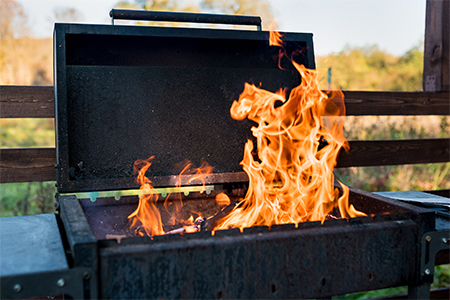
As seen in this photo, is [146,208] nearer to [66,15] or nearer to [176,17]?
[176,17]

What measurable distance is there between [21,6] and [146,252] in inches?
219

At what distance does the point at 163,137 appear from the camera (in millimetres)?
1899

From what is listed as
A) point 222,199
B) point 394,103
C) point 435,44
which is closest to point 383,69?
point 435,44

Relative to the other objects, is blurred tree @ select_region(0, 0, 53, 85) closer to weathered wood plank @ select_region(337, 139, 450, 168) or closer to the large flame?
the large flame

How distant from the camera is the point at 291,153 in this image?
6.72ft

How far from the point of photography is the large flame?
1.72 metres

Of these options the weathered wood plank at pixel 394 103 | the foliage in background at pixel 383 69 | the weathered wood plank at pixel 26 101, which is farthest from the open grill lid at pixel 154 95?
the foliage in background at pixel 383 69

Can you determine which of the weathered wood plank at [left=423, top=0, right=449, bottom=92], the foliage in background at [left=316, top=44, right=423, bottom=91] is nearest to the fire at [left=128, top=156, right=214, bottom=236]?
the weathered wood plank at [left=423, top=0, right=449, bottom=92]

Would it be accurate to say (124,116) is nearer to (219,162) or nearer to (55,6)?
(219,162)

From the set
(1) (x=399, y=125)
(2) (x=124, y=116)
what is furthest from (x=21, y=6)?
(1) (x=399, y=125)

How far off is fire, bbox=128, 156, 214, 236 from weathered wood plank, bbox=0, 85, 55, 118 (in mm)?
703

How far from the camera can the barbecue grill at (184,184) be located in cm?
103

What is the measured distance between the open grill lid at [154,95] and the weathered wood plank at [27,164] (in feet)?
1.67

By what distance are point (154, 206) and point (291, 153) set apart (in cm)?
78
